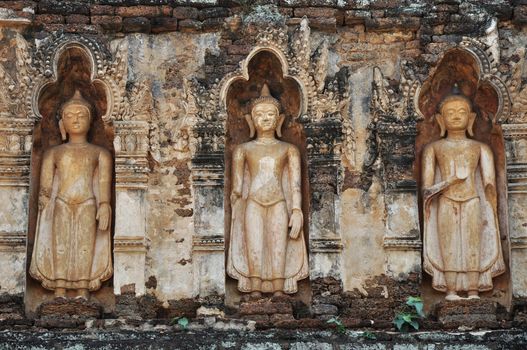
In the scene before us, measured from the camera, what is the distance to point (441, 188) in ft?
55.0

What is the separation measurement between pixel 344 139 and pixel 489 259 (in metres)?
1.99

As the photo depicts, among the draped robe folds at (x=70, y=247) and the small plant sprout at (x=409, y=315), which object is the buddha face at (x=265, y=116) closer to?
the draped robe folds at (x=70, y=247)

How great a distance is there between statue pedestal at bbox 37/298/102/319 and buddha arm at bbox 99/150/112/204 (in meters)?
1.14

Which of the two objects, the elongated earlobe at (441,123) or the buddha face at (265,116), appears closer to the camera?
the buddha face at (265,116)

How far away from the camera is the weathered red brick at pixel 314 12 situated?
56.9 feet

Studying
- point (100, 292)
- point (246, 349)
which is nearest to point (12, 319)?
point (100, 292)

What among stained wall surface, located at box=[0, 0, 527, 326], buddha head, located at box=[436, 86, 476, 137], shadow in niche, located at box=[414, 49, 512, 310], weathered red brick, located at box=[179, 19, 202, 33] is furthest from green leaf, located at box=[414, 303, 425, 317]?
weathered red brick, located at box=[179, 19, 202, 33]

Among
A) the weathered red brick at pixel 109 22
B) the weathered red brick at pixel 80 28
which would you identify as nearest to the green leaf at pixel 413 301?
the weathered red brick at pixel 109 22

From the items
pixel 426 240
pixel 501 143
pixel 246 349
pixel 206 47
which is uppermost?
pixel 206 47

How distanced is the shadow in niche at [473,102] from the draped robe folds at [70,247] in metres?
3.44

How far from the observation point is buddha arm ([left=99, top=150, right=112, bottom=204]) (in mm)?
16812

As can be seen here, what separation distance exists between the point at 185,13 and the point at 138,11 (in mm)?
515

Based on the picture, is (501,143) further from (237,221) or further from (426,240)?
(237,221)

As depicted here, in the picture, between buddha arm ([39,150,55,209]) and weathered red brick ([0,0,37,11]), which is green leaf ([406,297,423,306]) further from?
weathered red brick ([0,0,37,11])
